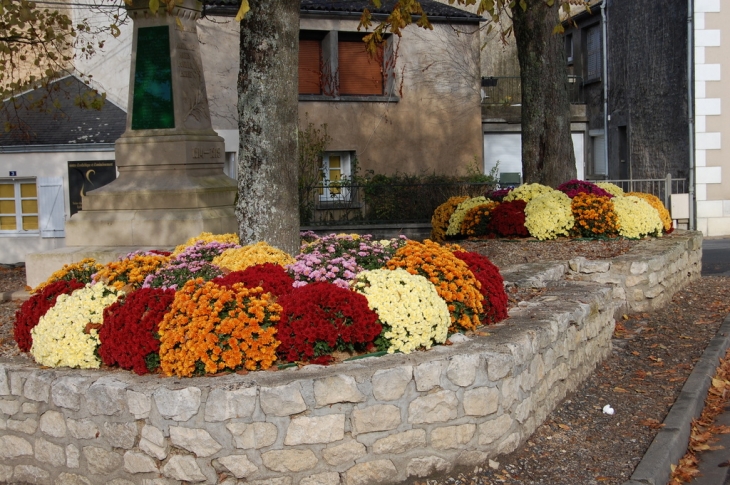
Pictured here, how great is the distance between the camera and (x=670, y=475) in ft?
17.2

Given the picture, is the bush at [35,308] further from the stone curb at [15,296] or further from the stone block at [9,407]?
the stone curb at [15,296]

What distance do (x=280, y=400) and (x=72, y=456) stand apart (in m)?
1.45

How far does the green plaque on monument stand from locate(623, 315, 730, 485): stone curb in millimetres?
6263

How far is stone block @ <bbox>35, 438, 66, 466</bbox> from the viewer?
5207mm

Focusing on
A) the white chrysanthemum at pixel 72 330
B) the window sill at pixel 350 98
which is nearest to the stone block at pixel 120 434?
the white chrysanthemum at pixel 72 330

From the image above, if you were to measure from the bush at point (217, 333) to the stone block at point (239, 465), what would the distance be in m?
0.54

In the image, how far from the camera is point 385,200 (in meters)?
20.2

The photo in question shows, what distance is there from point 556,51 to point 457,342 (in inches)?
349

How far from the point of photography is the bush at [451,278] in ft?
19.6

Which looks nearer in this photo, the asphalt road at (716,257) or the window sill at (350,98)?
the asphalt road at (716,257)

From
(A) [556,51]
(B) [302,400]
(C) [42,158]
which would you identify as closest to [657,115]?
(A) [556,51]

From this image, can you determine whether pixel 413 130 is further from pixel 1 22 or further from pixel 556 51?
pixel 1 22

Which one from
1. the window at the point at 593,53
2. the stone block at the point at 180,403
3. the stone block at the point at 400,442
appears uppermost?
the window at the point at 593,53

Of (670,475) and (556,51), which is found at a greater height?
(556,51)
